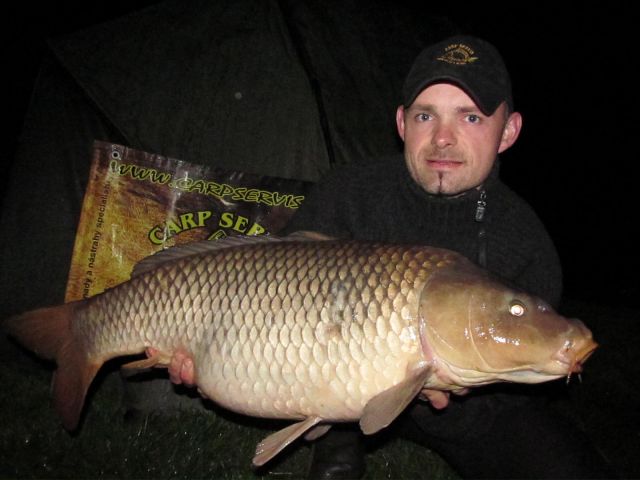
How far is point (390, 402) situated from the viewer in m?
1.24

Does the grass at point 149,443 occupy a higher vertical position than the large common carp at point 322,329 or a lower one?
lower

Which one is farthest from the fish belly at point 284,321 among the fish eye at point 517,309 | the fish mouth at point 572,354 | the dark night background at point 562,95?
the dark night background at point 562,95

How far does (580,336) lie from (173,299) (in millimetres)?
959

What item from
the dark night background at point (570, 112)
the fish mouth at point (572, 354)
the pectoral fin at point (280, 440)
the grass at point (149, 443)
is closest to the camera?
the fish mouth at point (572, 354)

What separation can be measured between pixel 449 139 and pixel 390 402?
2.59ft

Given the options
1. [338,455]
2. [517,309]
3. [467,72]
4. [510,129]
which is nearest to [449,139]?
[467,72]

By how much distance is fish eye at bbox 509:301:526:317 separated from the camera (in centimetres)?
125

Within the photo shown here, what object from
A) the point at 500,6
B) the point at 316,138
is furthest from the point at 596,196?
the point at 316,138

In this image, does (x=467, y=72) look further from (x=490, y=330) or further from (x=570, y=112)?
(x=570, y=112)

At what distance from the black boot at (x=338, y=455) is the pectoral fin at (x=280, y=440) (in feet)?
1.62

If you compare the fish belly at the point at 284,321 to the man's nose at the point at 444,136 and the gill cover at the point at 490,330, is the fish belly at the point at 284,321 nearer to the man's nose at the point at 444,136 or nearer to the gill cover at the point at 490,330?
the gill cover at the point at 490,330

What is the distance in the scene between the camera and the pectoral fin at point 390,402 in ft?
4.04

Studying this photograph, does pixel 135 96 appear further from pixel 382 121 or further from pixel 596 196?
pixel 596 196

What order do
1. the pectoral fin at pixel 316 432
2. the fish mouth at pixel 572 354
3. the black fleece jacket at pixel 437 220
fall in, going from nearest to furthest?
1. the fish mouth at pixel 572 354
2. the pectoral fin at pixel 316 432
3. the black fleece jacket at pixel 437 220
